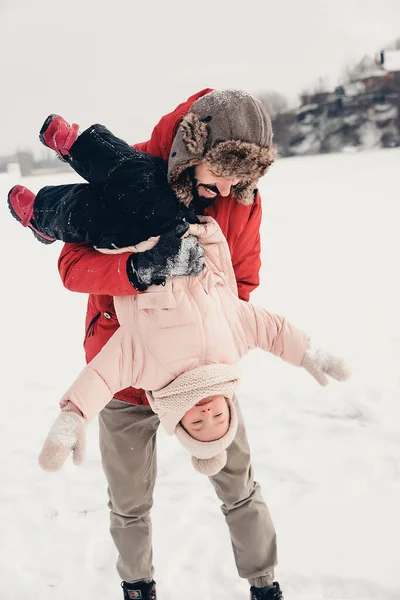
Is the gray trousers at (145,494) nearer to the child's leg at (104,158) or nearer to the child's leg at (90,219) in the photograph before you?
the child's leg at (90,219)

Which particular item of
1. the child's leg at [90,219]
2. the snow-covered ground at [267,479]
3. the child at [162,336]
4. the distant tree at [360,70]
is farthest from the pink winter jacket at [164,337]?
the distant tree at [360,70]

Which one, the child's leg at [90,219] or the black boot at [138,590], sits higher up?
the child's leg at [90,219]

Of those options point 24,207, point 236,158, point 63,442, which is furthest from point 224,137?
point 63,442

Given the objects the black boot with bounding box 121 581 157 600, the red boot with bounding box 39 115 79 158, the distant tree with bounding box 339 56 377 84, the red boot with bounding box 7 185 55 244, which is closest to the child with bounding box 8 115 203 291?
the red boot with bounding box 39 115 79 158

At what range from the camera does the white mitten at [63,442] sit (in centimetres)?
123

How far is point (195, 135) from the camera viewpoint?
1275 mm

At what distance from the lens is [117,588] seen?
2002 mm

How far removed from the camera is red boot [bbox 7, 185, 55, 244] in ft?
4.94

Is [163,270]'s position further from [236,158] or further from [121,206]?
[236,158]

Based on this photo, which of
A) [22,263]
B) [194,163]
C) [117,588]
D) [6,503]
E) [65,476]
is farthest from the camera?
[22,263]

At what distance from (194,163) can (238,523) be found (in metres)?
1.14

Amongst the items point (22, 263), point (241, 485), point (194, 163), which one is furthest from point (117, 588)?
point (22, 263)

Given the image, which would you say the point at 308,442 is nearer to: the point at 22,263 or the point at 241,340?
the point at 241,340

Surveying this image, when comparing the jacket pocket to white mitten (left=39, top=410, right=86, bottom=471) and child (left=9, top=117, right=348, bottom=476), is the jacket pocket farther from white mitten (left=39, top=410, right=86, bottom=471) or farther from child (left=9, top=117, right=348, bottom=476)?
white mitten (left=39, top=410, right=86, bottom=471)
